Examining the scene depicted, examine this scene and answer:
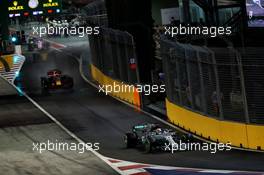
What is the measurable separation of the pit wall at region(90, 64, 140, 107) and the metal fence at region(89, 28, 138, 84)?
0.32 metres

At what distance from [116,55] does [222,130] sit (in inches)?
684

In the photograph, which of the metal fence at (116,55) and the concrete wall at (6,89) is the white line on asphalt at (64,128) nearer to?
the concrete wall at (6,89)

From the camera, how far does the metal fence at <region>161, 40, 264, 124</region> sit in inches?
922

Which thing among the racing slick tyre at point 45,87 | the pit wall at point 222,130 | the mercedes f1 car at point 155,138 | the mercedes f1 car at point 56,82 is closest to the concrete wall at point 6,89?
the racing slick tyre at point 45,87

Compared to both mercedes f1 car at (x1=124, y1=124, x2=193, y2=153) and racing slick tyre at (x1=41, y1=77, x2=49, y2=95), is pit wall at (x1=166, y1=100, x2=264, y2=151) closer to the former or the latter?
mercedes f1 car at (x1=124, y1=124, x2=193, y2=153)

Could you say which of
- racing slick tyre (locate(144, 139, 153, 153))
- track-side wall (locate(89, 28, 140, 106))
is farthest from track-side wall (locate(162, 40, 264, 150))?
track-side wall (locate(89, 28, 140, 106))

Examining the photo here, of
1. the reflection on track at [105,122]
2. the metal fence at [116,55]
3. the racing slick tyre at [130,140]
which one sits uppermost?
the metal fence at [116,55]

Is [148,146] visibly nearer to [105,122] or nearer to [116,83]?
[105,122]

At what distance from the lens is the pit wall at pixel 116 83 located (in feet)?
120

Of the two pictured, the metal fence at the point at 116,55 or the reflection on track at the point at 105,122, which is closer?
the reflection on track at the point at 105,122

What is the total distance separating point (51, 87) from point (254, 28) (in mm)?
15991

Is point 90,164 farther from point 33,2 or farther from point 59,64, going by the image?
point 59,64

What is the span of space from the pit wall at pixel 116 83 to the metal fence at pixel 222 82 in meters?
6.92

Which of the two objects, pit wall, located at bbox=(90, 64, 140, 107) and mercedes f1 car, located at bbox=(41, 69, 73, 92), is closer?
pit wall, located at bbox=(90, 64, 140, 107)
